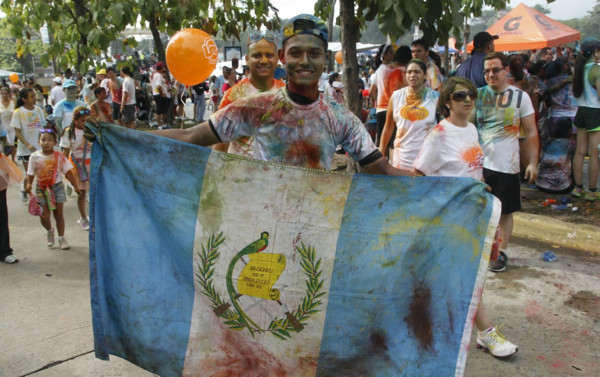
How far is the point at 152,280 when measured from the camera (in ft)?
9.26

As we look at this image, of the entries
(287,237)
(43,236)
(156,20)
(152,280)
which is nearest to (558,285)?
(287,237)

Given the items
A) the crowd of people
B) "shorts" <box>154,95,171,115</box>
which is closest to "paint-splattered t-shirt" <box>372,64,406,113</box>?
the crowd of people

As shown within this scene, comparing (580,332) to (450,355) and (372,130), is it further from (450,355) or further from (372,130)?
(372,130)

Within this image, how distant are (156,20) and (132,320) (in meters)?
6.49

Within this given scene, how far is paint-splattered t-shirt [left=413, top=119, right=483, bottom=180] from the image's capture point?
3945 millimetres

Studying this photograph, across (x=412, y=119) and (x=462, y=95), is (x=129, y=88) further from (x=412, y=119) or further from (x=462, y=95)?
(x=462, y=95)

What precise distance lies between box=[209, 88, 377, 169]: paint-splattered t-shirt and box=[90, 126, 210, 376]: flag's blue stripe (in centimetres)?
25

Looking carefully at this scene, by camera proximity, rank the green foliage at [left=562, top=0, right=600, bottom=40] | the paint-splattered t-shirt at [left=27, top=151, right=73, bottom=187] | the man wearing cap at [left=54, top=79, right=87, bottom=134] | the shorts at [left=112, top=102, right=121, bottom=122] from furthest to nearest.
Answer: the green foliage at [left=562, top=0, right=600, bottom=40]
the shorts at [left=112, top=102, right=121, bottom=122]
the man wearing cap at [left=54, top=79, right=87, bottom=134]
the paint-splattered t-shirt at [left=27, top=151, right=73, bottom=187]

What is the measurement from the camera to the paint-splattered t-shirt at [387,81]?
23.4 feet

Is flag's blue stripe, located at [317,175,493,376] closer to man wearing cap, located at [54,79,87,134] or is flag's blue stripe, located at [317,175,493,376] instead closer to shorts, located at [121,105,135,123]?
man wearing cap, located at [54,79,87,134]

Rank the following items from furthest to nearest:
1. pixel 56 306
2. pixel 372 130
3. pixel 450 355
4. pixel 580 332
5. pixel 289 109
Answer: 1. pixel 372 130
2. pixel 56 306
3. pixel 580 332
4. pixel 289 109
5. pixel 450 355

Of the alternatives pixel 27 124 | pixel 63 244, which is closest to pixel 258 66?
pixel 63 244

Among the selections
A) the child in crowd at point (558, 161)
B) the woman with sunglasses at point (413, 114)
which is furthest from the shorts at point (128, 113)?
the child in crowd at point (558, 161)

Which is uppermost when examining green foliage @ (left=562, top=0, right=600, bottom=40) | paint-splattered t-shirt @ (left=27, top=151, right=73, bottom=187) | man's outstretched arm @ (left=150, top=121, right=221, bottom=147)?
green foliage @ (left=562, top=0, right=600, bottom=40)
